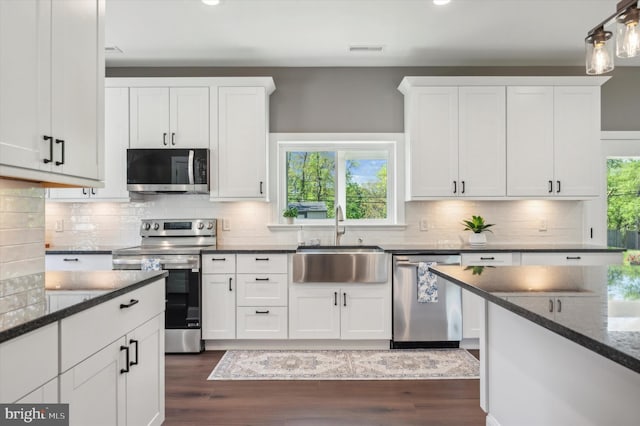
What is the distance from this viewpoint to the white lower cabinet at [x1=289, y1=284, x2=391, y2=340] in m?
3.59

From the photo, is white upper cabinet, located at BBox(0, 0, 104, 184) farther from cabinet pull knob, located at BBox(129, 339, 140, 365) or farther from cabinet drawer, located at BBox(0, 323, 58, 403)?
cabinet pull knob, located at BBox(129, 339, 140, 365)

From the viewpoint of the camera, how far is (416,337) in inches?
140

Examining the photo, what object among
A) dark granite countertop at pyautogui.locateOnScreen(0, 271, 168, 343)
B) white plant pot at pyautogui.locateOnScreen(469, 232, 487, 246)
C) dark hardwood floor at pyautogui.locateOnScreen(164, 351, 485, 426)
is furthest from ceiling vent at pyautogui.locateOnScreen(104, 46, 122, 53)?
white plant pot at pyautogui.locateOnScreen(469, 232, 487, 246)

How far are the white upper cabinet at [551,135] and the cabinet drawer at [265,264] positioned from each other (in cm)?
223

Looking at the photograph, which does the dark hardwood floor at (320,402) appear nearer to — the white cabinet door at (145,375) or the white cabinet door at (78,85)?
the white cabinet door at (145,375)

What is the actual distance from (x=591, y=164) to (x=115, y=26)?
4.41 m

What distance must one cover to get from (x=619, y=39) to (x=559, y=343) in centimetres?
113

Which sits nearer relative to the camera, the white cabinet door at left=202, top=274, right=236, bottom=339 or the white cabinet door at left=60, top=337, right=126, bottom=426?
the white cabinet door at left=60, top=337, right=126, bottom=426

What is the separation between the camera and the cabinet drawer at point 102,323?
1296 mm

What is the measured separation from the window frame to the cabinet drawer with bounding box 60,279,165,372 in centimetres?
237

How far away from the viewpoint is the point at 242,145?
3.84 m

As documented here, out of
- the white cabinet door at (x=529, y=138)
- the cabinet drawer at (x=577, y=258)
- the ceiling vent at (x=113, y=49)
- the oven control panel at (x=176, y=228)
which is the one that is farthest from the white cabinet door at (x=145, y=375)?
the white cabinet door at (x=529, y=138)

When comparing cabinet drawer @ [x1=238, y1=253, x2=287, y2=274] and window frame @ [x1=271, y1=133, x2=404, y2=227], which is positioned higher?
window frame @ [x1=271, y1=133, x2=404, y2=227]

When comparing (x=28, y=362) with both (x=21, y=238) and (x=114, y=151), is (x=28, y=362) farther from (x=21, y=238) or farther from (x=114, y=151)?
(x=114, y=151)
